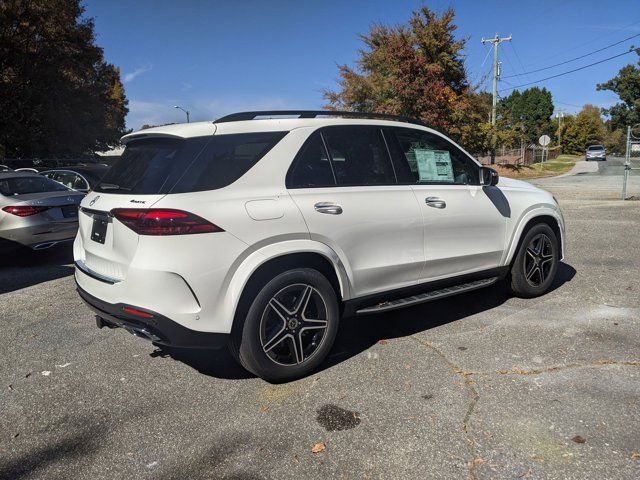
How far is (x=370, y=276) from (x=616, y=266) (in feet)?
15.2

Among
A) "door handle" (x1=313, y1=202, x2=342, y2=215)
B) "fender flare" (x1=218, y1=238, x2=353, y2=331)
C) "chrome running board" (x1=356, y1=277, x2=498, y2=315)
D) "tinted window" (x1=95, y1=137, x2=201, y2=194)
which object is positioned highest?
"tinted window" (x1=95, y1=137, x2=201, y2=194)

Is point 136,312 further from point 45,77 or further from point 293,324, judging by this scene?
point 45,77

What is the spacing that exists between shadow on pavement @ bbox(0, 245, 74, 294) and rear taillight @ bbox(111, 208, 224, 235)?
4272 millimetres

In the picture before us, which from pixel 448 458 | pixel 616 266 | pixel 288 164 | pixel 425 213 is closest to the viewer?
pixel 448 458

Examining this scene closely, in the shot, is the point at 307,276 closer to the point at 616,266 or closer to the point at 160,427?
the point at 160,427

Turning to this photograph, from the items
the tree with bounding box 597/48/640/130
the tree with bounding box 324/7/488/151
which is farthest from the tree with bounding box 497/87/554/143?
the tree with bounding box 324/7/488/151

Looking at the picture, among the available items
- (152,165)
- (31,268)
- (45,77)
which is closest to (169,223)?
(152,165)

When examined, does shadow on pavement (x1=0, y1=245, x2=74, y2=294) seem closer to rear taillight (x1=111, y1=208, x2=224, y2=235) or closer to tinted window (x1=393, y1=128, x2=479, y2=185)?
rear taillight (x1=111, y1=208, x2=224, y2=235)

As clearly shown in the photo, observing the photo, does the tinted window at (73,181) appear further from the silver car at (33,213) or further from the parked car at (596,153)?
the parked car at (596,153)

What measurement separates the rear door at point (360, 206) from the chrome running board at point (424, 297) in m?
0.14

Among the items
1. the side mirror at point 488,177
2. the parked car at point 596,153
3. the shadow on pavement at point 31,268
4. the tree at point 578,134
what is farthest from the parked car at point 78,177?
the tree at point 578,134

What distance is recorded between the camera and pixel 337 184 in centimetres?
373

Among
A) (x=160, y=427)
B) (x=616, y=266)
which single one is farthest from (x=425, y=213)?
(x=616, y=266)

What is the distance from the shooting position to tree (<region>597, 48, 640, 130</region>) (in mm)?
61531
